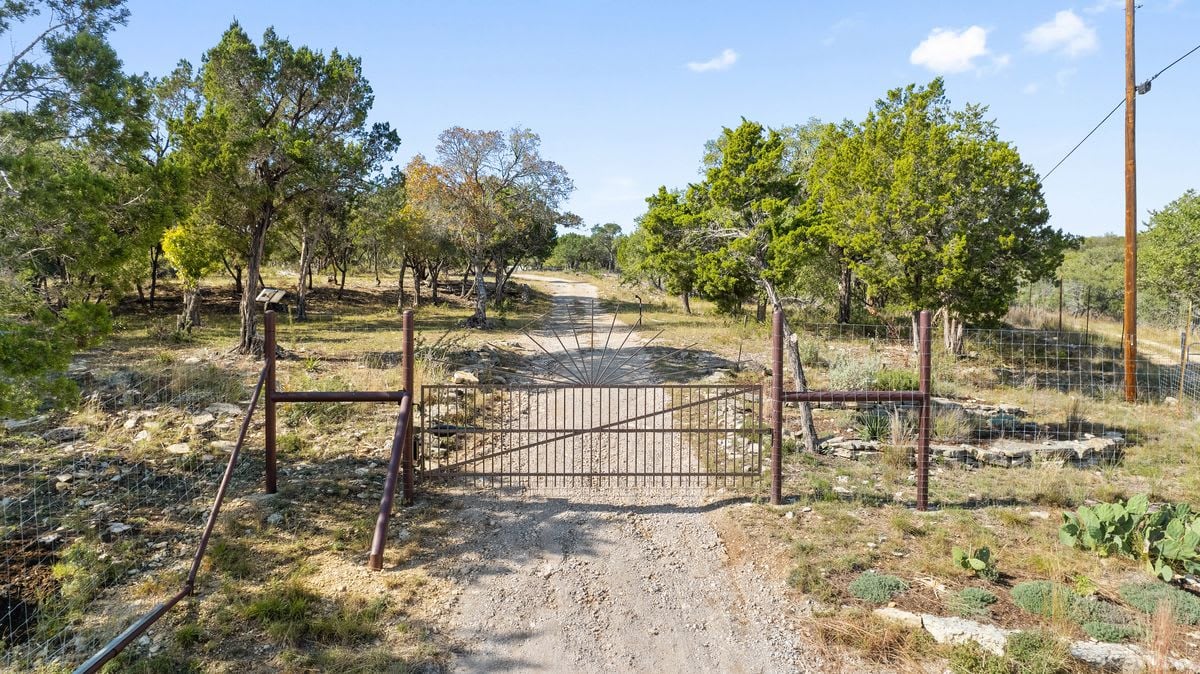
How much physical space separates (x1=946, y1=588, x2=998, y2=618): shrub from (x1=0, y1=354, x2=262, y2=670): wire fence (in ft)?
21.3

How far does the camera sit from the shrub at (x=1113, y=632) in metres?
4.71

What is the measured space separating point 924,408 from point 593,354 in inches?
313

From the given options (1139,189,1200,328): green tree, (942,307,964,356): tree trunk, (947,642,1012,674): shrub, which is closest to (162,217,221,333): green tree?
(947,642,1012,674): shrub

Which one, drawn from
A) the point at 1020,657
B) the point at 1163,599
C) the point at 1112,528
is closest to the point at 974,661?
the point at 1020,657

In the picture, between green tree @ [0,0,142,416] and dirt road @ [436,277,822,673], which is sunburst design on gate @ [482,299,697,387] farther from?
green tree @ [0,0,142,416]

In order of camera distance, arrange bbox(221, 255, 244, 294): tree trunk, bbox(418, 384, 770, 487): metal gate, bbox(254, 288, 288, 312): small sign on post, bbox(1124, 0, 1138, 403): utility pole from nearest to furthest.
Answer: bbox(418, 384, 770, 487): metal gate < bbox(1124, 0, 1138, 403): utility pole < bbox(254, 288, 288, 312): small sign on post < bbox(221, 255, 244, 294): tree trunk

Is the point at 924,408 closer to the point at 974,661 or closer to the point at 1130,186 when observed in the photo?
the point at 974,661

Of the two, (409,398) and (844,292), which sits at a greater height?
(844,292)

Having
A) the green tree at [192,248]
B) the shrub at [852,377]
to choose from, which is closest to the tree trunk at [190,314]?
the green tree at [192,248]

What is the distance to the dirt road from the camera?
4871 mm

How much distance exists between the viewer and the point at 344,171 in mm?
17469

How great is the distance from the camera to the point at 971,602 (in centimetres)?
527

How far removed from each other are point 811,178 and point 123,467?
20741 mm

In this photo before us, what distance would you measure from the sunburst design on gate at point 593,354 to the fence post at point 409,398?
1.81 m
